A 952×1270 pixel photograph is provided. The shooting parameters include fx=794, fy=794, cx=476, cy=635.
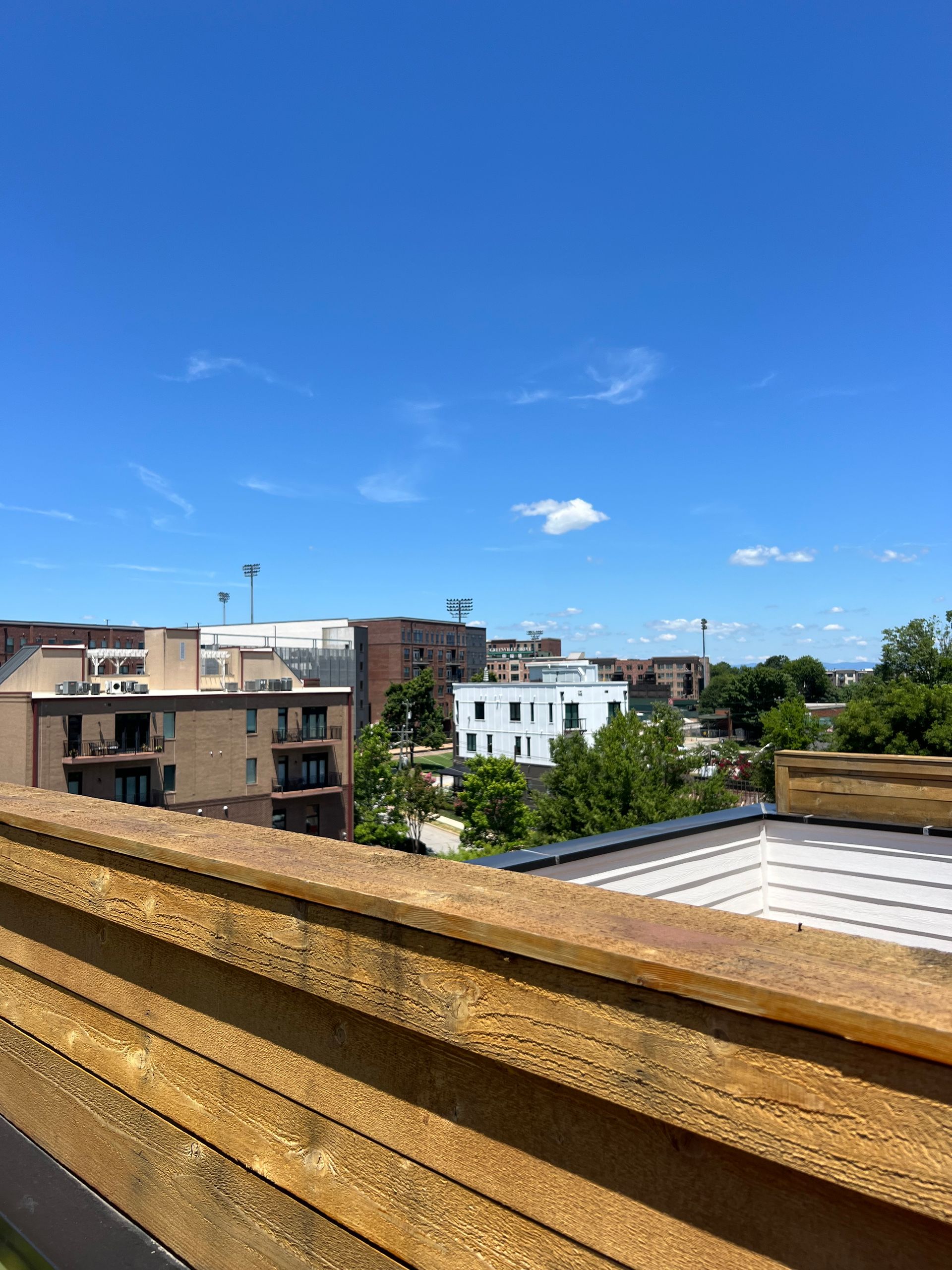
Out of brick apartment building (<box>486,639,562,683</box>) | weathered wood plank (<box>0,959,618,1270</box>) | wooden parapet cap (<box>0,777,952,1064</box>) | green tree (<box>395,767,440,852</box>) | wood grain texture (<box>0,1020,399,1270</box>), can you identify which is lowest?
green tree (<box>395,767,440,852</box>)

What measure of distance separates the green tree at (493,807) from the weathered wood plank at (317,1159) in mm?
34413

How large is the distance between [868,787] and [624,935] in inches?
202

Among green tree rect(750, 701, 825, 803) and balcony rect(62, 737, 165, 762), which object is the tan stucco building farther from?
green tree rect(750, 701, 825, 803)

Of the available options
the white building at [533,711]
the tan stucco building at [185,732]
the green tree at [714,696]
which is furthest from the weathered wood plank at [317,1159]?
the green tree at [714,696]

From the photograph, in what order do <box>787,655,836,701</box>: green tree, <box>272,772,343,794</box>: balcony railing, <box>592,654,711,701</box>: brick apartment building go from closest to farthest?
<box>272,772,343,794</box>: balcony railing < <box>787,655,836,701</box>: green tree < <box>592,654,711,701</box>: brick apartment building

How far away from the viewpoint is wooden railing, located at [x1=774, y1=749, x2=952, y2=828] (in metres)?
5.22

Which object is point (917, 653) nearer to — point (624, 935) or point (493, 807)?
point (493, 807)

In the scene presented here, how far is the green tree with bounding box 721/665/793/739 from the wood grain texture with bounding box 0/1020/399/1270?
90.2 metres

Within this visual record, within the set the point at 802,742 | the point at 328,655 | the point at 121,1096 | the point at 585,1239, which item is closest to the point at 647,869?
the point at 121,1096

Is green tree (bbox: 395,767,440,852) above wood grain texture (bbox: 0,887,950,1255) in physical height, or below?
below

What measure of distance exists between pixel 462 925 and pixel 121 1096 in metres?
1.16

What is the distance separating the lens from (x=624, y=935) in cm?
100

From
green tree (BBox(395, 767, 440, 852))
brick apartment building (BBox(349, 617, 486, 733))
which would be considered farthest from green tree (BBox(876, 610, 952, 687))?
brick apartment building (BBox(349, 617, 486, 733))

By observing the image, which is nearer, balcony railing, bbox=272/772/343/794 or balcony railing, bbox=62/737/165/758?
balcony railing, bbox=62/737/165/758
